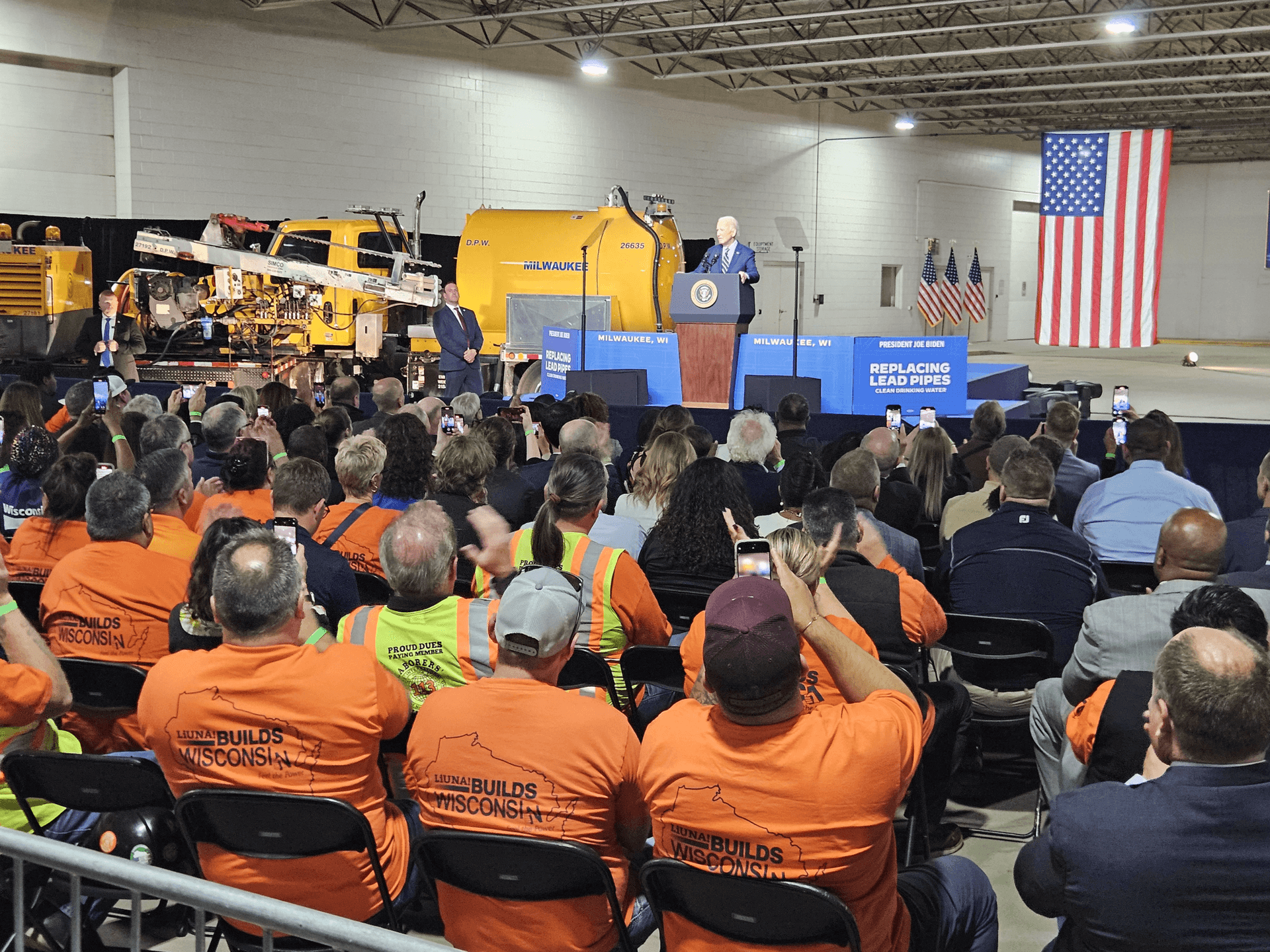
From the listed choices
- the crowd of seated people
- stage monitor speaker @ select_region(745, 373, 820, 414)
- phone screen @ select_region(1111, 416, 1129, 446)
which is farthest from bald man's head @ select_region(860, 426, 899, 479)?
stage monitor speaker @ select_region(745, 373, 820, 414)

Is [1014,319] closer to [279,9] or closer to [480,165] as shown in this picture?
[480,165]

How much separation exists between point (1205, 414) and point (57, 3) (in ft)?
50.1

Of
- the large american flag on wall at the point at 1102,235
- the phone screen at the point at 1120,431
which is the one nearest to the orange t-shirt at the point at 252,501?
the phone screen at the point at 1120,431

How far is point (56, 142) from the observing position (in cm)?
1542

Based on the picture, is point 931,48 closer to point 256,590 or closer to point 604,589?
point 604,589

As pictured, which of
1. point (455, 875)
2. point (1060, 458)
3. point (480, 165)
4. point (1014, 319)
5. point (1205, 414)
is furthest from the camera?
point (1014, 319)

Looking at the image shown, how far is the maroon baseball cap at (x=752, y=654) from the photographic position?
2.01 metres

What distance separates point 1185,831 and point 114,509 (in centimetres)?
296

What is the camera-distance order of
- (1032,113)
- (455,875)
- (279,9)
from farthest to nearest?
(1032,113) → (279,9) → (455,875)

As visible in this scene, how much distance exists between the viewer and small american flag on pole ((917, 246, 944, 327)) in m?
27.9

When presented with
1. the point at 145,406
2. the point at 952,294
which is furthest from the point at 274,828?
the point at 952,294

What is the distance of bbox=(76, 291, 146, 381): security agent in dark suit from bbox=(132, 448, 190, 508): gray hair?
8.46 meters

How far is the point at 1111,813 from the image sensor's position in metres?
1.90

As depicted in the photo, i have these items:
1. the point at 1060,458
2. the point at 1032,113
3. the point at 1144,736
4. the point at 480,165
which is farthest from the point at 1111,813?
the point at 1032,113
